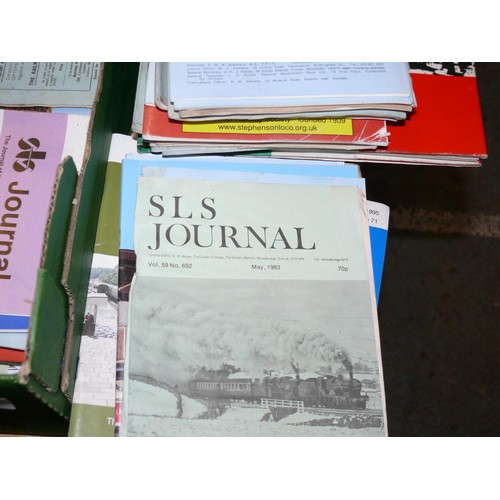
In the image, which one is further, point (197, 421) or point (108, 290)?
point (108, 290)

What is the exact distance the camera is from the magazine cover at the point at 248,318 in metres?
0.54

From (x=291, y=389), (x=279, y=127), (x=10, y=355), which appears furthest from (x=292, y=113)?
(x=10, y=355)

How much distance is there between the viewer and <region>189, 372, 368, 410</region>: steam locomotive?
21.6 inches

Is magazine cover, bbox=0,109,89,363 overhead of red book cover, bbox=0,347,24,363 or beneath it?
overhead

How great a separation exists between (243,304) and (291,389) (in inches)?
3.9

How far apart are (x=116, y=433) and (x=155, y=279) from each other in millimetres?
155

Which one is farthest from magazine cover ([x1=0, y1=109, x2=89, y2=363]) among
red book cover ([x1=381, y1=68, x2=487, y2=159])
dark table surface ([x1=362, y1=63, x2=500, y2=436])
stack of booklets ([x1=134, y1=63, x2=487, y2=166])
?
dark table surface ([x1=362, y1=63, x2=500, y2=436])

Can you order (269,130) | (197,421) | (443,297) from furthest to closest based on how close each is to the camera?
(443,297), (269,130), (197,421)

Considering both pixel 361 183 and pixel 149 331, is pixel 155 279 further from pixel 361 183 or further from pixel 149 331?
pixel 361 183

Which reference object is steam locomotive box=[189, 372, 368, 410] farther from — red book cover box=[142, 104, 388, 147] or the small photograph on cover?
red book cover box=[142, 104, 388, 147]

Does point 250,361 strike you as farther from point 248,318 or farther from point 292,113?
point 292,113

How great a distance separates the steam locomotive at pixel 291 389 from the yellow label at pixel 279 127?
10.7 inches

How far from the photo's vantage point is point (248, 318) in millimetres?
574

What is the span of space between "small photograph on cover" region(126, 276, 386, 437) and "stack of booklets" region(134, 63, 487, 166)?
0.54 feet
